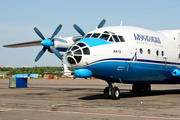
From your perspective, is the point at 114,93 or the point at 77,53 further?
the point at 114,93

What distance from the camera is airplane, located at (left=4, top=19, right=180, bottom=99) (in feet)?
52.7

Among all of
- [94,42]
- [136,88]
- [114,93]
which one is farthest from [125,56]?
[136,88]

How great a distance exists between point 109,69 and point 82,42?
2.45 m

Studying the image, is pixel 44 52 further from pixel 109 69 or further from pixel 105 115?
pixel 105 115

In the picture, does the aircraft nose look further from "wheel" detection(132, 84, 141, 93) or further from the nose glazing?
the nose glazing

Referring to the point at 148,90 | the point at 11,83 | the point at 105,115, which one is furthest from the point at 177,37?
the point at 11,83

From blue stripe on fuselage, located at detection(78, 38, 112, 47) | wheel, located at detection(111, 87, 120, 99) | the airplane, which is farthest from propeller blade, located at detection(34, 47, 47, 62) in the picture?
wheel, located at detection(111, 87, 120, 99)

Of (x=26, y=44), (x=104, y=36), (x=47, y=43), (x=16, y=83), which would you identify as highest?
(x=26, y=44)

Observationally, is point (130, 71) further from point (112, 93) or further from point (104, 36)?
point (104, 36)

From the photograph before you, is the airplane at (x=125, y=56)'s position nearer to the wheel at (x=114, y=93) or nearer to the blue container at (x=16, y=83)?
the wheel at (x=114, y=93)

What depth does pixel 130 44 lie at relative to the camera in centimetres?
1777

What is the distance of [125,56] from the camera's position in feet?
56.7

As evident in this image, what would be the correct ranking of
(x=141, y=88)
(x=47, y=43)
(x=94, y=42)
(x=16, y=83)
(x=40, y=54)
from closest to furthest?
1. (x=94, y=42)
2. (x=141, y=88)
3. (x=47, y=43)
4. (x=40, y=54)
5. (x=16, y=83)

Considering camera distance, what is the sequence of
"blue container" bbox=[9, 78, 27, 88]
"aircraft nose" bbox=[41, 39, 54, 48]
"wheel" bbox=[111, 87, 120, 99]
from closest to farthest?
"wheel" bbox=[111, 87, 120, 99]
"aircraft nose" bbox=[41, 39, 54, 48]
"blue container" bbox=[9, 78, 27, 88]
